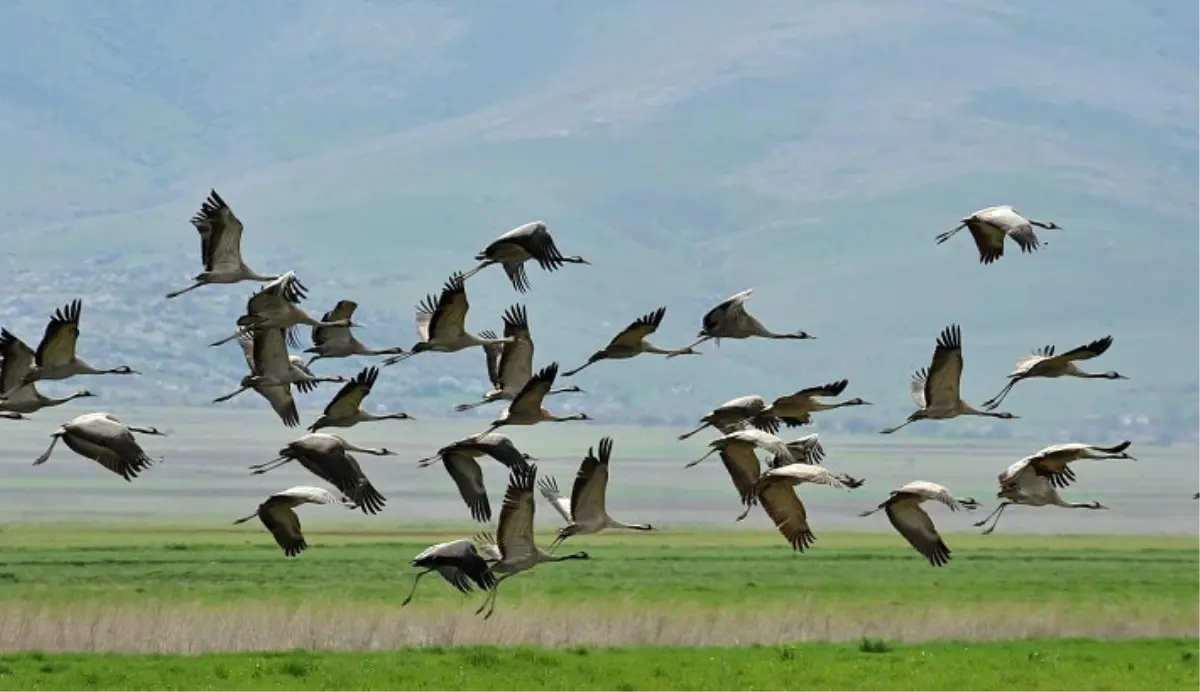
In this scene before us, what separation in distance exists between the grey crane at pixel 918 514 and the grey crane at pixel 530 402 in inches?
109

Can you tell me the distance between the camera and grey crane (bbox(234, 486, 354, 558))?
18.1 metres

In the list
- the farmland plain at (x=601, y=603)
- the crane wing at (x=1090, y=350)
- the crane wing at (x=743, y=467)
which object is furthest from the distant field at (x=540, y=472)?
the crane wing at (x=1090, y=350)

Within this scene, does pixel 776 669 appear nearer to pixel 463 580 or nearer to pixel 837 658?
pixel 837 658

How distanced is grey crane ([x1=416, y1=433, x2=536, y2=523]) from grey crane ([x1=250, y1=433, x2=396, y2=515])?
0.55m

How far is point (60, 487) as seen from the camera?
3932 inches

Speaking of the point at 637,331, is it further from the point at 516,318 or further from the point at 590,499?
the point at 516,318

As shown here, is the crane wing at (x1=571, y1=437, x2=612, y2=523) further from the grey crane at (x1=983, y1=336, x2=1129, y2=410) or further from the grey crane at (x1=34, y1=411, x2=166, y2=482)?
the grey crane at (x1=34, y1=411, x2=166, y2=482)

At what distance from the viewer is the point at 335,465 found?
18750 mm

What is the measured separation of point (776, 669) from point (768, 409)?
378 inches

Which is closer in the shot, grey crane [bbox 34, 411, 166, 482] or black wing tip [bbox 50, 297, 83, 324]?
grey crane [bbox 34, 411, 166, 482]

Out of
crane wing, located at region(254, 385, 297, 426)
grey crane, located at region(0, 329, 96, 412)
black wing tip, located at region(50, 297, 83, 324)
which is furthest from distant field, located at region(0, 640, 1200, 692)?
black wing tip, located at region(50, 297, 83, 324)

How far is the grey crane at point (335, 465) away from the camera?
1841cm

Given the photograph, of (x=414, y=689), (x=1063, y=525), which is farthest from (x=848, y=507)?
(x=414, y=689)

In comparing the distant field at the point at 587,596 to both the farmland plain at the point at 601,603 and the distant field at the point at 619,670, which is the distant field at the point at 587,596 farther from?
the distant field at the point at 619,670
